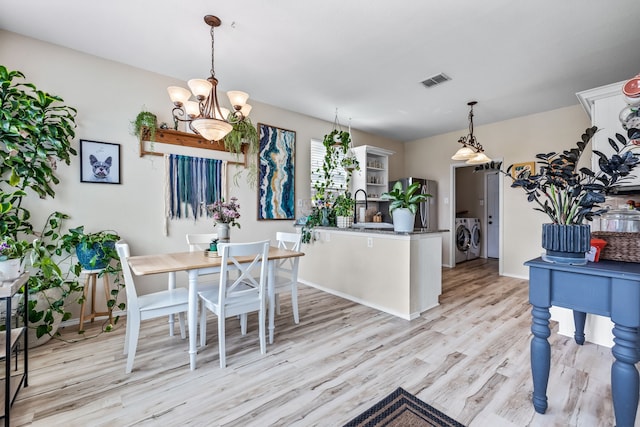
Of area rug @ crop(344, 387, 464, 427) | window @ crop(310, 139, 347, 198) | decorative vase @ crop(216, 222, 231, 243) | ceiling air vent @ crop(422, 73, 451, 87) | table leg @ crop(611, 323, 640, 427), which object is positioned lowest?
area rug @ crop(344, 387, 464, 427)

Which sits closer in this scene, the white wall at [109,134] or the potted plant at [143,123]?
the white wall at [109,134]

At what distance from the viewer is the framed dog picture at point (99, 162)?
2.78 metres

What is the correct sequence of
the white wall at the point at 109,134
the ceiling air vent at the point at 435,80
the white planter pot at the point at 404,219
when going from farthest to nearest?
the ceiling air vent at the point at 435,80
the white planter pot at the point at 404,219
the white wall at the point at 109,134

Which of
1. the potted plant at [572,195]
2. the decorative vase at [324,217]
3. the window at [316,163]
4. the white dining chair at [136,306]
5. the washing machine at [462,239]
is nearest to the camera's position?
the potted plant at [572,195]

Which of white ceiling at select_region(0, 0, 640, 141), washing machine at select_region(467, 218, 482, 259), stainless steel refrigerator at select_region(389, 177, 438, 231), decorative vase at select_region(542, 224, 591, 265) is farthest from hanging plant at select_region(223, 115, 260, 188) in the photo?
washing machine at select_region(467, 218, 482, 259)

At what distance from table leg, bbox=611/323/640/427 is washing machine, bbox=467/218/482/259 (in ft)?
17.0

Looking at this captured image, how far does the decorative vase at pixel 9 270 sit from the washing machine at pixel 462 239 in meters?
6.05

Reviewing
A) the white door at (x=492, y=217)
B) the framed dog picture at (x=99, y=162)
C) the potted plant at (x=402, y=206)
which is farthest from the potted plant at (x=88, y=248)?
the white door at (x=492, y=217)

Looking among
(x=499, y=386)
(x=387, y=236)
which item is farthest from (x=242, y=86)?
(x=499, y=386)

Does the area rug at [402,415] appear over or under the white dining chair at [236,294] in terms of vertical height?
under

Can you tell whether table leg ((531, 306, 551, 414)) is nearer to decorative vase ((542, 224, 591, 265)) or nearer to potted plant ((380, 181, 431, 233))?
decorative vase ((542, 224, 591, 265))

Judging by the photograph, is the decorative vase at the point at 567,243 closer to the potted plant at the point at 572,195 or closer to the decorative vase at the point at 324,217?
the potted plant at the point at 572,195

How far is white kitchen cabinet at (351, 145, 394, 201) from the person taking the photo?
16.2 feet

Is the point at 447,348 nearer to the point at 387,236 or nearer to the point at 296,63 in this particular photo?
the point at 387,236
